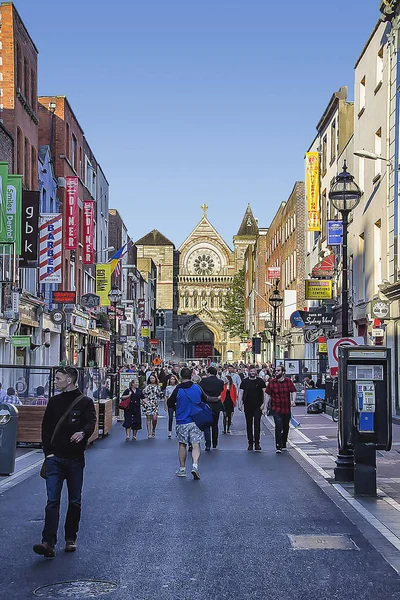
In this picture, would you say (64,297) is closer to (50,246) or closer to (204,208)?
(50,246)

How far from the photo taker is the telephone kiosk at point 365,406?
12453 mm

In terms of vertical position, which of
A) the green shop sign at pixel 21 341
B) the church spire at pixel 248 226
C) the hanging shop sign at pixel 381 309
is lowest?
the green shop sign at pixel 21 341

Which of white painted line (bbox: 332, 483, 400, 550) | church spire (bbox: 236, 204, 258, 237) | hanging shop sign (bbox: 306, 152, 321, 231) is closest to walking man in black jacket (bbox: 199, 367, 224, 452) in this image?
white painted line (bbox: 332, 483, 400, 550)

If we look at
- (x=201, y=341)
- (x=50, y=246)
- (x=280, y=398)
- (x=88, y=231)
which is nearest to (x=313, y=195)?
(x=88, y=231)

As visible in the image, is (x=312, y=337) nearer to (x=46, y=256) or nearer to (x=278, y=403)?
(x=46, y=256)

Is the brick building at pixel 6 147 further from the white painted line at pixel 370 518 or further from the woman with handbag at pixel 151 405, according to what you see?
the white painted line at pixel 370 518

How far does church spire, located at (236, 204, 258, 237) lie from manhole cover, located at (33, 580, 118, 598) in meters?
120

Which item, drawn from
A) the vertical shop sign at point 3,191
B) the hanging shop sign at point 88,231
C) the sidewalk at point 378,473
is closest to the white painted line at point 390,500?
the sidewalk at point 378,473

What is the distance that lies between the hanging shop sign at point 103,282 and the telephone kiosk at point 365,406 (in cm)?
3612

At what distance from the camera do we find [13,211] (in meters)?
28.0

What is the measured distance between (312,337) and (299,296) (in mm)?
13940

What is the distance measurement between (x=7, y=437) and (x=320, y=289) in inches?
930

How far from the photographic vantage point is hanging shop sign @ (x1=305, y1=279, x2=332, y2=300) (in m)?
36.3

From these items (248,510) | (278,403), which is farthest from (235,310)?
(248,510)
